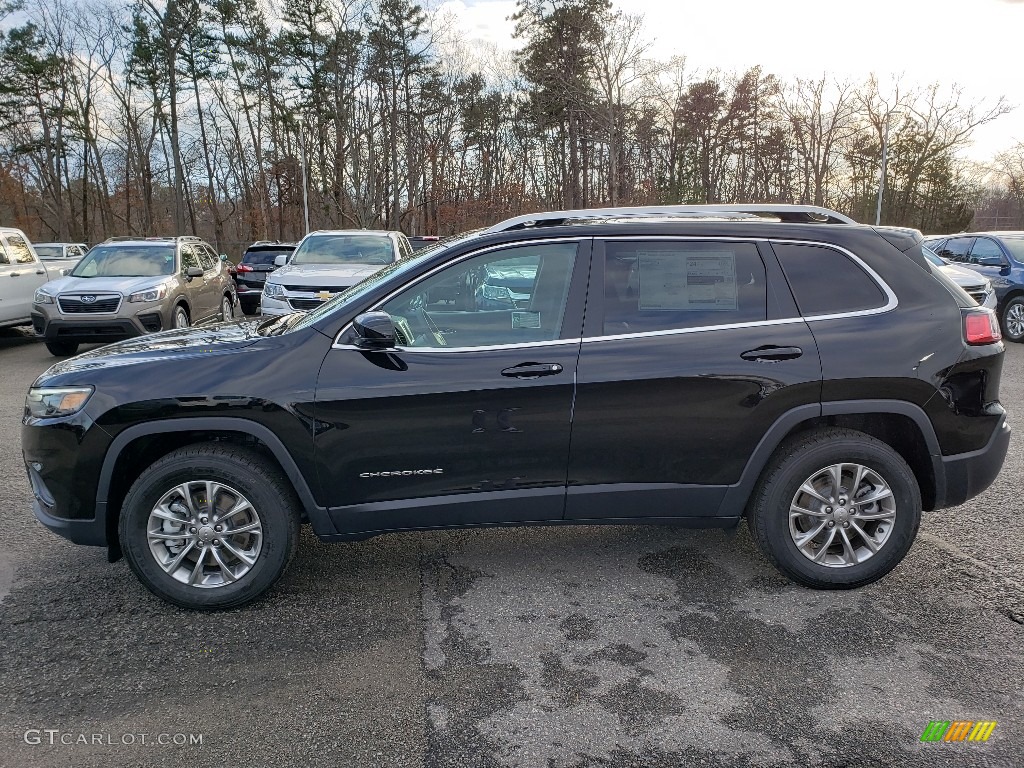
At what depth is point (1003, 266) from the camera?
1230 cm

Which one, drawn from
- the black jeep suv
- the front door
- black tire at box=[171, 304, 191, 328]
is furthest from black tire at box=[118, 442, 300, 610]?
black tire at box=[171, 304, 191, 328]

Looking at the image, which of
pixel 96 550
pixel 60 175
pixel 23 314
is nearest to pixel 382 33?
pixel 60 175

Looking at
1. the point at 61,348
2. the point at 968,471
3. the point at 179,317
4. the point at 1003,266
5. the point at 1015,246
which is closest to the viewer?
the point at 968,471

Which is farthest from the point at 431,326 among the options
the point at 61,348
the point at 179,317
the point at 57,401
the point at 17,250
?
the point at 17,250

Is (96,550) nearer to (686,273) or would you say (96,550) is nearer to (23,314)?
(686,273)

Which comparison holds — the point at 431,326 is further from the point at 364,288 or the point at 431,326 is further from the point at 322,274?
the point at 322,274

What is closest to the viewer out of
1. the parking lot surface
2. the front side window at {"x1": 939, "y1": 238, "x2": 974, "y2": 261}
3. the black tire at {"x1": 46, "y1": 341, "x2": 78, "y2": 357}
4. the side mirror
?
the parking lot surface

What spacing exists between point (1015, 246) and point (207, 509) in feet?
45.5

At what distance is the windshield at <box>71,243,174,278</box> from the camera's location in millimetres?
11102

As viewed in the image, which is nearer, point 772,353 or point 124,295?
point 772,353

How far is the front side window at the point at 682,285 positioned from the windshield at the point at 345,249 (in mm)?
8222

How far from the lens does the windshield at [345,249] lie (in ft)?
37.6

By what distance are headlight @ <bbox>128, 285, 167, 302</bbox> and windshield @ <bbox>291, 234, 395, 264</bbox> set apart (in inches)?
78.2

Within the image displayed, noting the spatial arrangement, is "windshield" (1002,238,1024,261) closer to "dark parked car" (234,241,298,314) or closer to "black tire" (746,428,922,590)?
"black tire" (746,428,922,590)
